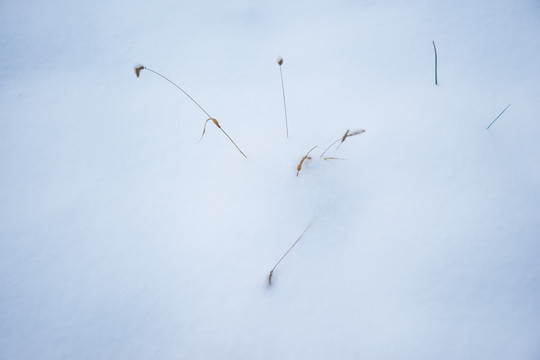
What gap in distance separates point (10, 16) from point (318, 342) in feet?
5.20

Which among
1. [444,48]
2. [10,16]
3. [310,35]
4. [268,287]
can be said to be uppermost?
[10,16]

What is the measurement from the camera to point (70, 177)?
86 centimetres

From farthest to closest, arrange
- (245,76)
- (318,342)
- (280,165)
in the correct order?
(245,76) < (280,165) < (318,342)

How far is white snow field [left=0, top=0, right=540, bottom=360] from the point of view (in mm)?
719

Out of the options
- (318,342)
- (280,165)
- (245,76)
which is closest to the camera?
(318,342)

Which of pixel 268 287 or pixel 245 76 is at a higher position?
pixel 245 76

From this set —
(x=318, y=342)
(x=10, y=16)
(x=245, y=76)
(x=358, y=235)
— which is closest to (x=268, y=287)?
(x=318, y=342)

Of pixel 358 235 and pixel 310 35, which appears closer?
pixel 358 235

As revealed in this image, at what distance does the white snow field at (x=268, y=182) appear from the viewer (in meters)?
0.72

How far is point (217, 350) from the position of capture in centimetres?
71

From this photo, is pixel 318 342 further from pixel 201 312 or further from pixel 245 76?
pixel 245 76

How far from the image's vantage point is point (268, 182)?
2.72 feet

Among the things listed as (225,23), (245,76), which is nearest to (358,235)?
(245,76)

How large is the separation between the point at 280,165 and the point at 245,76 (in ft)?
1.21
